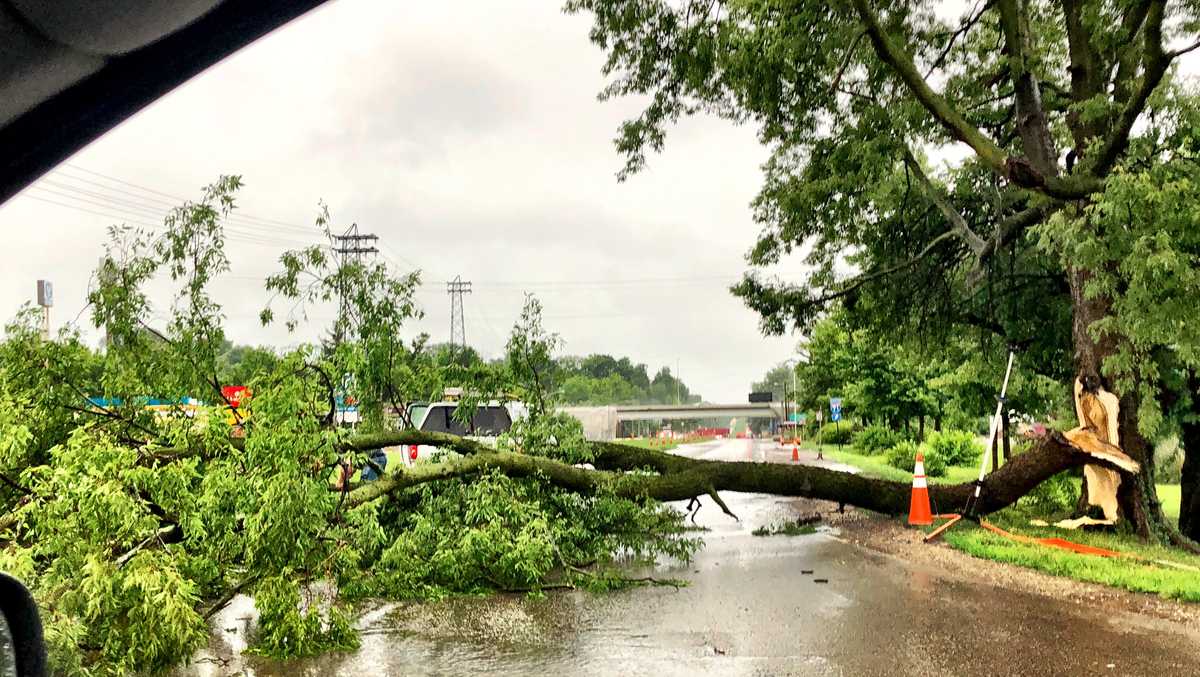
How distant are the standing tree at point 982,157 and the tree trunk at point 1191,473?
0.46ft

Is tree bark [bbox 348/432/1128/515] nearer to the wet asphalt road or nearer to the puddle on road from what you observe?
the puddle on road

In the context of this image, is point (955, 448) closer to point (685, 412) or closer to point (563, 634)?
point (563, 634)

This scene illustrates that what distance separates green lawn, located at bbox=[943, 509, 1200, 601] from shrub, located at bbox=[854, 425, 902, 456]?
2220 cm

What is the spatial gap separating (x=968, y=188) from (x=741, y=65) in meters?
4.66

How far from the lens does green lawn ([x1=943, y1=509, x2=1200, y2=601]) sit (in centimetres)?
700

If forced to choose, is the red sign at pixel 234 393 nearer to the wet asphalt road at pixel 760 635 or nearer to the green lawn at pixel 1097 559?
the wet asphalt road at pixel 760 635

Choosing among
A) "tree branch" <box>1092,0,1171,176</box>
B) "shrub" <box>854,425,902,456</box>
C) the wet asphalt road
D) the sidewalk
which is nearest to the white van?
the wet asphalt road

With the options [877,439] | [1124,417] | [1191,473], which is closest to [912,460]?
[877,439]

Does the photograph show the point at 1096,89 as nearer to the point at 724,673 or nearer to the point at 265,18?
the point at 724,673

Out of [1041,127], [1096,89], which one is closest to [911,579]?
[1041,127]

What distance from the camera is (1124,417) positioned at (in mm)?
10242

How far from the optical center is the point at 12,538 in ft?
17.5

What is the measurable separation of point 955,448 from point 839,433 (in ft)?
47.5

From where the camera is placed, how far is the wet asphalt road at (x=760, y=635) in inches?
199
